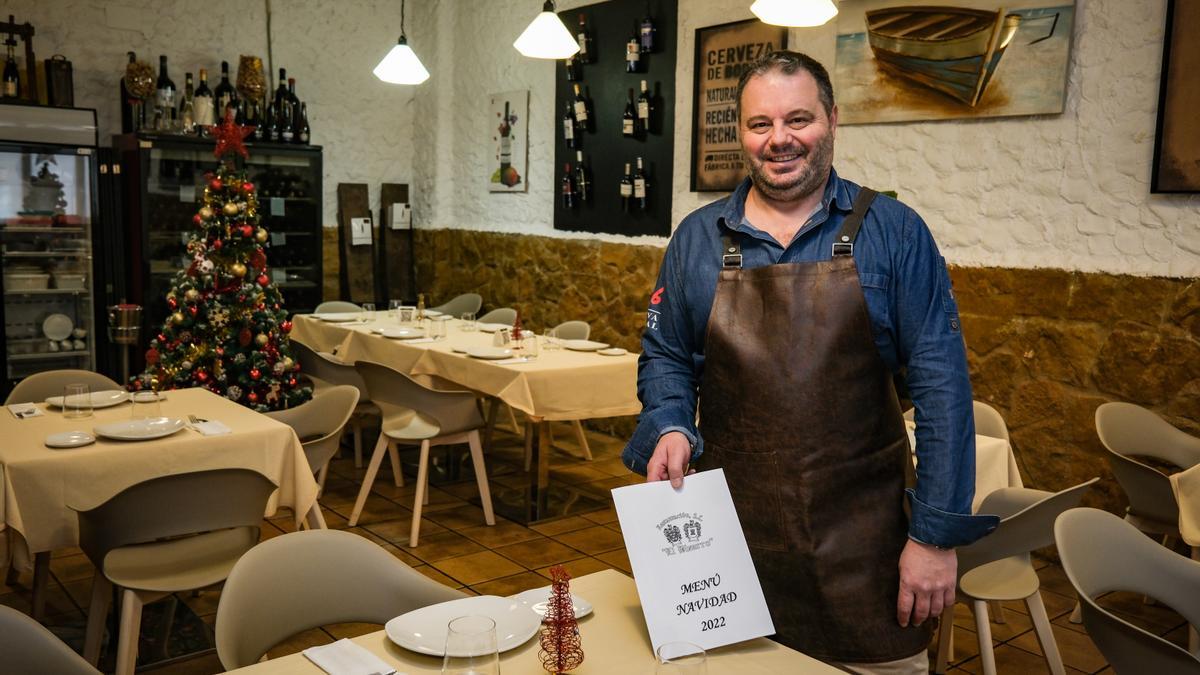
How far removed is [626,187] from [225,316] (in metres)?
2.81

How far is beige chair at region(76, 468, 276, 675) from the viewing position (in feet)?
8.96

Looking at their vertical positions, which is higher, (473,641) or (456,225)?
(456,225)

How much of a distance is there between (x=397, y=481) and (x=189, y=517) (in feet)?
8.55

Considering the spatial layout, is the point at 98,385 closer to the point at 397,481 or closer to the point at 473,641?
the point at 397,481

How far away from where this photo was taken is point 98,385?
4.21m

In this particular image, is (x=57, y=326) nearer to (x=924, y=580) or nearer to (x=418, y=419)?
(x=418, y=419)

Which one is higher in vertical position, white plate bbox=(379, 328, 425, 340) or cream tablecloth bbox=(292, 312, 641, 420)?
white plate bbox=(379, 328, 425, 340)

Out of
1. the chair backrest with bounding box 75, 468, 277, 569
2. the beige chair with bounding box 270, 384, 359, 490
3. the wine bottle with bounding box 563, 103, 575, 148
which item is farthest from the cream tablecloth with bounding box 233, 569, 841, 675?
the wine bottle with bounding box 563, 103, 575, 148

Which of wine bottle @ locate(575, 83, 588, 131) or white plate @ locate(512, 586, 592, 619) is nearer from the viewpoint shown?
white plate @ locate(512, 586, 592, 619)

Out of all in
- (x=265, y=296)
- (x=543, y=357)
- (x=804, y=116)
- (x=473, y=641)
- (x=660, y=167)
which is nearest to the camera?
(x=473, y=641)

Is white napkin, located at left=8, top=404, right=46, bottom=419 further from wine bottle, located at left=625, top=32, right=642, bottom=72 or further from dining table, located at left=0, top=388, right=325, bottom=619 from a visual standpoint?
wine bottle, located at left=625, top=32, right=642, bottom=72

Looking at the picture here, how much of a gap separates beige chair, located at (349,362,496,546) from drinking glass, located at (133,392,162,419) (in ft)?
3.67

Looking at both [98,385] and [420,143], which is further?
[420,143]

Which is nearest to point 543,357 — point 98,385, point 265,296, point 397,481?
point 397,481
